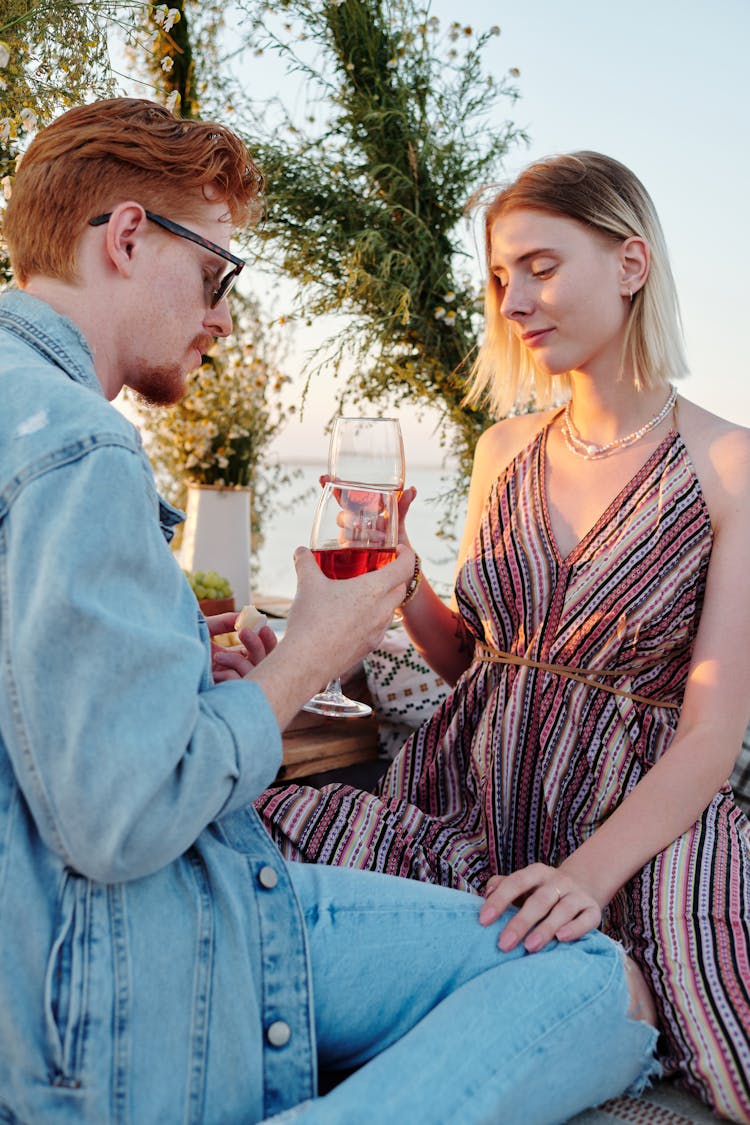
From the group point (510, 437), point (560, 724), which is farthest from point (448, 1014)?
point (510, 437)

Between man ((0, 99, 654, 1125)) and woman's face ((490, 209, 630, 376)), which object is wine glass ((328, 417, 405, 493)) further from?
woman's face ((490, 209, 630, 376))

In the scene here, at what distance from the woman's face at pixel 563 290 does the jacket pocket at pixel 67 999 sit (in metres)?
1.53

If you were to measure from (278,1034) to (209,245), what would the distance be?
1095 mm

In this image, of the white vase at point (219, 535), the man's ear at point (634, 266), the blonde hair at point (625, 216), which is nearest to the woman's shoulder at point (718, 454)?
the blonde hair at point (625, 216)

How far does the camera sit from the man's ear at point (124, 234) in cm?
135

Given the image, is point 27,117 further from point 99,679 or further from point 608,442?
point 99,679

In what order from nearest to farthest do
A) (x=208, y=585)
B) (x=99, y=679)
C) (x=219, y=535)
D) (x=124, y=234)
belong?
1. (x=99, y=679)
2. (x=124, y=234)
3. (x=208, y=585)
4. (x=219, y=535)

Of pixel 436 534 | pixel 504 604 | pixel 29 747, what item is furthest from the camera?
pixel 436 534

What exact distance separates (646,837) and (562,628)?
477 millimetres

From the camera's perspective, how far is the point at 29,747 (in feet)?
3.11

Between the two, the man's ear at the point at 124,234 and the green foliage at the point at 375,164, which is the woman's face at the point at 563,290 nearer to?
the man's ear at the point at 124,234

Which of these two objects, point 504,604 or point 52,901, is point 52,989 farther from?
point 504,604

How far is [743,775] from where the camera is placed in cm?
232

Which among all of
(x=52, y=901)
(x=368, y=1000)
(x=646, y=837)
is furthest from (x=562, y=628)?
(x=52, y=901)
